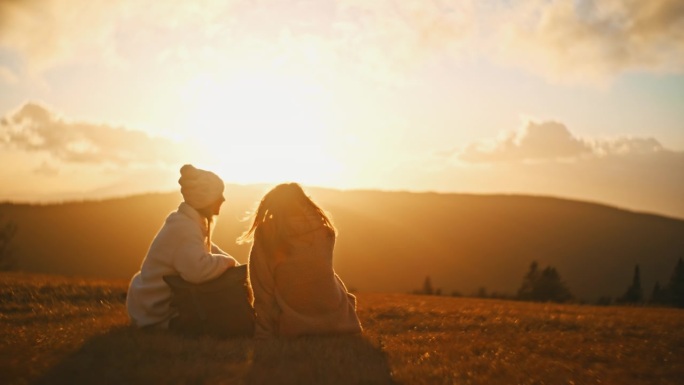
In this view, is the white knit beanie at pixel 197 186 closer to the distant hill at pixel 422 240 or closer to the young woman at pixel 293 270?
the young woman at pixel 293 270

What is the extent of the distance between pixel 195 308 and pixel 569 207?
434ft

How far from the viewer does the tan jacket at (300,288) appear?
8961 mm

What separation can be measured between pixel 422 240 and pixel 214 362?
110296mm

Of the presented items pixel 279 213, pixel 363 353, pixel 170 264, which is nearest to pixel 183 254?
pixel 170 264

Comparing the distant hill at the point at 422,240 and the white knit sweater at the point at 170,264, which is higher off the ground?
the white knit sweater at the point at 170,264

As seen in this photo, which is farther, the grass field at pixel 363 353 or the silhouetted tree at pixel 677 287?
the silhouetted tree at pixel 677 287

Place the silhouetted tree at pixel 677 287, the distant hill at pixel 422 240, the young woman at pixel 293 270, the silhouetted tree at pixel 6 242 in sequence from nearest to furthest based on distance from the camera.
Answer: the young woman at pixel 293 270 → the silhouetted tree at pixel 677 287 → the silhouetted tree at pixel 6 242 → the distant hill at pixel 422 240

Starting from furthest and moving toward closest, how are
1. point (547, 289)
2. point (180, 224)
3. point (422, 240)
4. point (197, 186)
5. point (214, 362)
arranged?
point (422, 240)
point (547, 289)
point (197, 186)
point (180, 224)
point (214, 362)

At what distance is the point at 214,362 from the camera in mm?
6582

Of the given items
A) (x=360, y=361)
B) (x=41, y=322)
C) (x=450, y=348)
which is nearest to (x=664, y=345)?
(x=450, y=348)

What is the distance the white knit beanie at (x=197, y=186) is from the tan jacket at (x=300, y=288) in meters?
1.04

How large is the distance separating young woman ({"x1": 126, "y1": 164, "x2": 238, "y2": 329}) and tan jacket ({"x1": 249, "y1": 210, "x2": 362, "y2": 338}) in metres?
0.65

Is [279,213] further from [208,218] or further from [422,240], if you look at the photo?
[422,240]

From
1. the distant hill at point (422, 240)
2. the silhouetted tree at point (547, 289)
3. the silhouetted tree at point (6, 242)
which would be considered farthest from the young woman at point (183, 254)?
the distant hill at point (422, 240)
